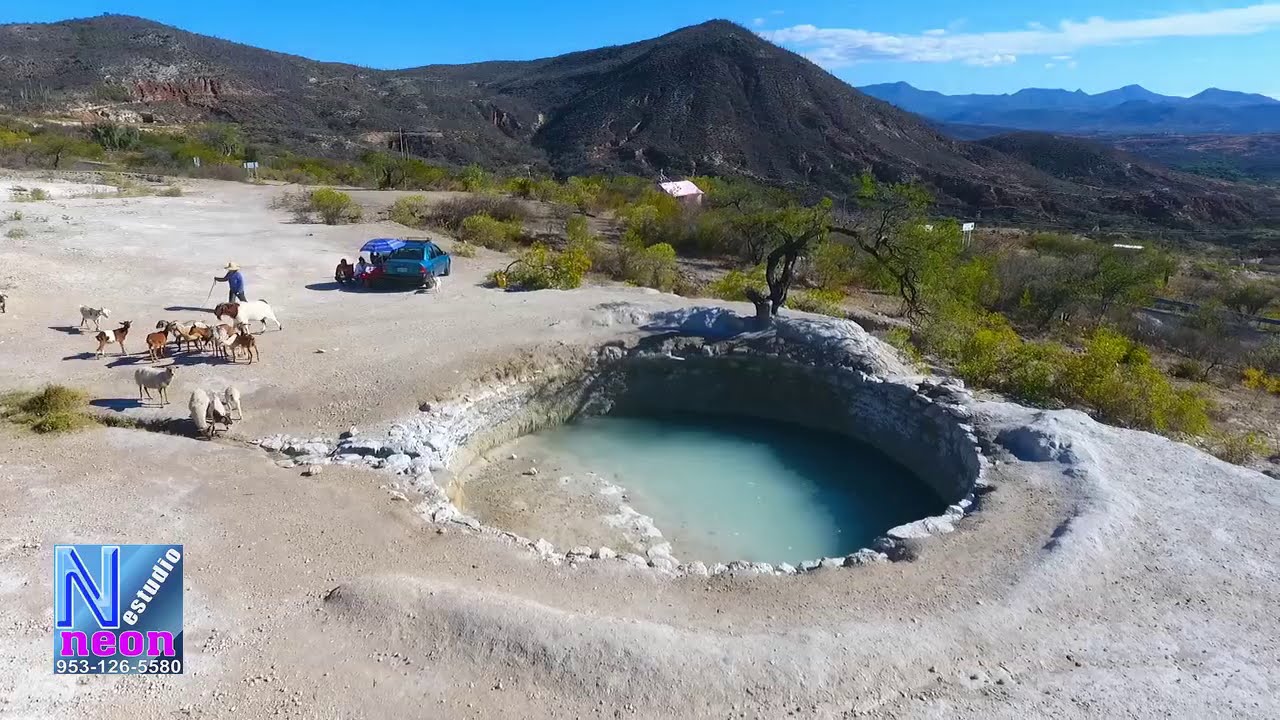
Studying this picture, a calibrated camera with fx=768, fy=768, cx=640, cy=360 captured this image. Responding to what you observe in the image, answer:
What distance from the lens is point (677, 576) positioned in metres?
8.59

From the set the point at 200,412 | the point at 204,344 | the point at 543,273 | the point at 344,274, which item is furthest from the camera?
the point at 543,273

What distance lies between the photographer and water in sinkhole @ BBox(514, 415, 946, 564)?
37.3 ft

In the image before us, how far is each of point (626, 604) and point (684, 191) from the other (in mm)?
34880

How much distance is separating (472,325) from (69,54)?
8776 centimetres

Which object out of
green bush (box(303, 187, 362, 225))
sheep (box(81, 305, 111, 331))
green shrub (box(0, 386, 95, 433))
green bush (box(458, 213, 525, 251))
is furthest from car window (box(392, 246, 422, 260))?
green bush (box(303, 187, 362, 225))

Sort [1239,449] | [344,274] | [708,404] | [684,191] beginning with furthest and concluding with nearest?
[684,191] < [344,274] < [708,404] < [1239,449]

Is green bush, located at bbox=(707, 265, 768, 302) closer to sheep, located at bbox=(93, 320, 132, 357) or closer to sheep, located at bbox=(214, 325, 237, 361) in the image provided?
sheep, located at bbox=(214, 325, 237, 361)

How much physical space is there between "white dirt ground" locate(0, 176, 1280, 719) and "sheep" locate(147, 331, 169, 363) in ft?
4.45

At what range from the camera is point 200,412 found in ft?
37.3

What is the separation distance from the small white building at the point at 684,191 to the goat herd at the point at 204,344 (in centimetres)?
2602

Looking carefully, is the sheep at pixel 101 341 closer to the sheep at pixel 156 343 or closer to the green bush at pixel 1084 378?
the sheep at pixel 156 343

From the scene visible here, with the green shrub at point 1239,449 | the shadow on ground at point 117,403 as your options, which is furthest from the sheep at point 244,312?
the green shrub at point 1239,449

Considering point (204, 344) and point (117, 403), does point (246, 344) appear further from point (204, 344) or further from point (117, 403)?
point (117, 403)

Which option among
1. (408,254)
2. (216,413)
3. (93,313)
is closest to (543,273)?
(408,254)
